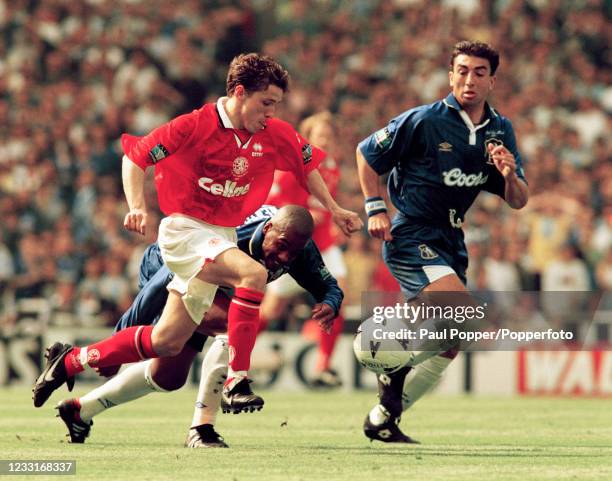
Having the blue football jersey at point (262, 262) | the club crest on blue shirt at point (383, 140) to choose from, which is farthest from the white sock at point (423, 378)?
the club crest on blue shirt at point (383, 140)

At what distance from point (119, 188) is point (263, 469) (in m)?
11.8

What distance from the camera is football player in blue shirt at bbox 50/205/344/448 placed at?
24.2 feet

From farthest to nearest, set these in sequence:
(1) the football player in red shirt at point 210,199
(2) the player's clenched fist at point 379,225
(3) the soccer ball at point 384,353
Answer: (2) the player's clenched fist at point 379,225, (3) the soccer ball at point 384,353, (1) the football player in red shirt at point 210,199

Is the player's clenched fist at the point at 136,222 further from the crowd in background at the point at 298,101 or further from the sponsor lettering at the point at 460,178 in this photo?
the crowd in background at the point at 298,101

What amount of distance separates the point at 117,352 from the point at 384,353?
1584 mm

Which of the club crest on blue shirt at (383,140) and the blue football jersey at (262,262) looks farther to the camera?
the club crest on blue shirt at (383,140)

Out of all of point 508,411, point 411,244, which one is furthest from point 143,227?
point 508,411

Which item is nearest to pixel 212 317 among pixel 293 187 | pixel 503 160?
pixel 503 160

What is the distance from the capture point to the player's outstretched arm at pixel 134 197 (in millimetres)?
6980

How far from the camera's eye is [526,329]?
1394 cm

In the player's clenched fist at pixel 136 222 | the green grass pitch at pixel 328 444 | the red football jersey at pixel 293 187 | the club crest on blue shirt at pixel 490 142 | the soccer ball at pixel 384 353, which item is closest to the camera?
the green grass pitch at pixel 328 444

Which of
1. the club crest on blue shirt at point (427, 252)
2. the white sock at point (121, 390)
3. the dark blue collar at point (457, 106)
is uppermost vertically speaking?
the dark blue collar at point (457, 106)

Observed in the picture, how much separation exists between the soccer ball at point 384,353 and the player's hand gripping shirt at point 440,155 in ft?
2.92

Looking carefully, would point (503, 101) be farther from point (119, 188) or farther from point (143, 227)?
point (143, 227)
